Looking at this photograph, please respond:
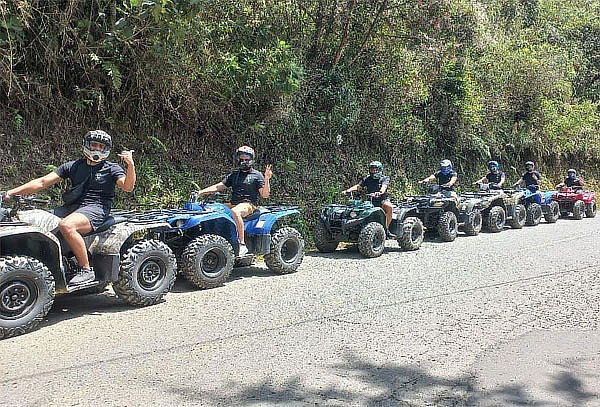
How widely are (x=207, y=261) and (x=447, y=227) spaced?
6.74 meters

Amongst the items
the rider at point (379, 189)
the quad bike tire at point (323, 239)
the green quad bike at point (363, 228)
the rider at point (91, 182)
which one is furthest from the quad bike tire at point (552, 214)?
the rider at point (91, 182)

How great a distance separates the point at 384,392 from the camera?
4.45 m

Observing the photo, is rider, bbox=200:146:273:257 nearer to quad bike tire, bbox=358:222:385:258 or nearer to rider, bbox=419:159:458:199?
quad bike tire, bbox=358:222:385:258

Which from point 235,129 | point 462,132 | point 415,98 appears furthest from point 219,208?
point 462,132

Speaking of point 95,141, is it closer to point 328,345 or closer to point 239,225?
point 239,225

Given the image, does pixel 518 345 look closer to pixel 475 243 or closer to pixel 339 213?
pixel 339 213

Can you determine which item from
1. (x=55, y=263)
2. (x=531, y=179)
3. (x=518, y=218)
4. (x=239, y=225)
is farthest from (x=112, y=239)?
(x=531, y=179)

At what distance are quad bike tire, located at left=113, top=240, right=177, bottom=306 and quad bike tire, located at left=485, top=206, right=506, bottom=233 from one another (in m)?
10.3

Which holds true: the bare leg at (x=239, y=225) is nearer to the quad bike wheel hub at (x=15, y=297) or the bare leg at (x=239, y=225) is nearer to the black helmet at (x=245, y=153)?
the black helmet at (x=245, y=153)

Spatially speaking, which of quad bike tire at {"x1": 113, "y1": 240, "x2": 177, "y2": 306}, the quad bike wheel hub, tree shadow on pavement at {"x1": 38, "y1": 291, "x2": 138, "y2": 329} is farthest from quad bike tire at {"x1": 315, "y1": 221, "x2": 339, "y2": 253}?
the quad bike wheel hub

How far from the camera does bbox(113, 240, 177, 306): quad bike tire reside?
6777 mm

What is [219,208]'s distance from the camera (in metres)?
8.54

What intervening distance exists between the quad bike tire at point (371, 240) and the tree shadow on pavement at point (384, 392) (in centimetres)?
589

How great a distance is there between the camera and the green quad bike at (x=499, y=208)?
49.8ft
